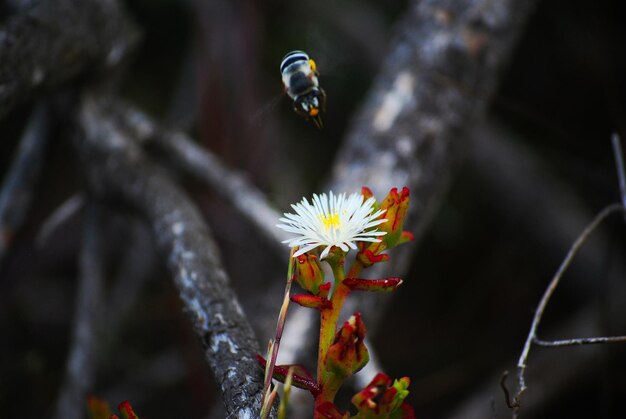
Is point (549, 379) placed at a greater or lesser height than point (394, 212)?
greater

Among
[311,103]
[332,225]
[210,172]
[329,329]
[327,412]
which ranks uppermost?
[210,172]

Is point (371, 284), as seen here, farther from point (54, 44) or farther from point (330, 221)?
point (54, 44)

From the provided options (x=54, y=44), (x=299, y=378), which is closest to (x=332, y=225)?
(x=299, y=378)

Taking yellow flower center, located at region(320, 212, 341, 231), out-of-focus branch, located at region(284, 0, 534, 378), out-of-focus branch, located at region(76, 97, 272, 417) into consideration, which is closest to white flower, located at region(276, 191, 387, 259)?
yellow flower center, located at region(320, 212, 341, 231)

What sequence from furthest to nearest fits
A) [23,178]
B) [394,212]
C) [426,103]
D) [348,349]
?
[426,103] < [23,178] < [394,212] < [348,349]

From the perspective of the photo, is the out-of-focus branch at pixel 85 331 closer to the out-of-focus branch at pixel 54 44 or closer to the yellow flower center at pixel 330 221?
the out-of-focus branch at pixel 54 44

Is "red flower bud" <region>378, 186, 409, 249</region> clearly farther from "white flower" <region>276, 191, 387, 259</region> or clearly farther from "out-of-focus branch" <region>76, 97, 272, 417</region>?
"out-of-focus branch" <region>76, 97, 272, 417</region>
